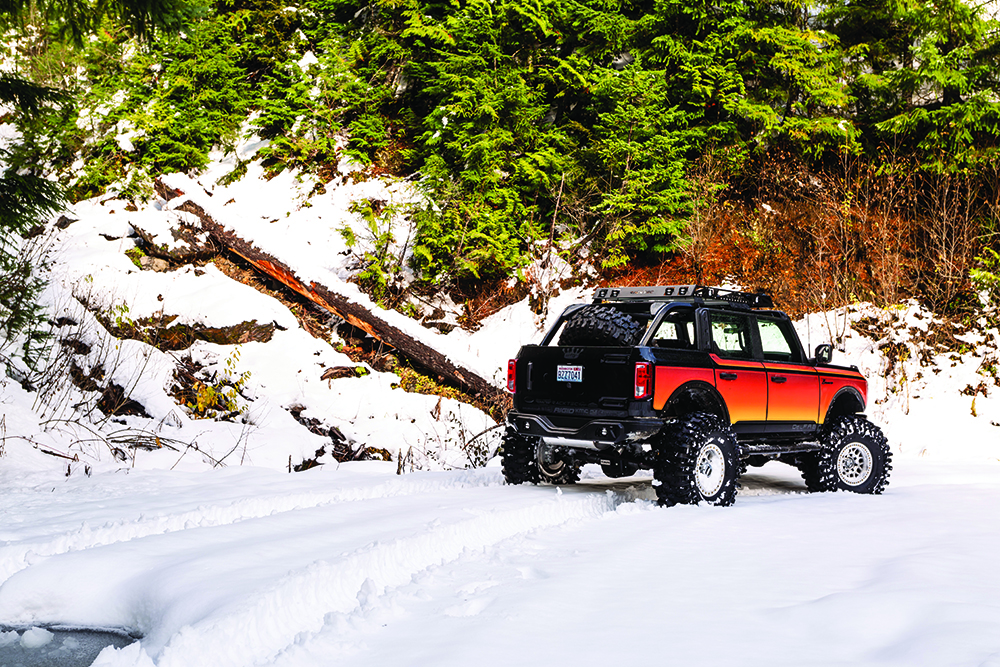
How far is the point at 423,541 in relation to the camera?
4711mm

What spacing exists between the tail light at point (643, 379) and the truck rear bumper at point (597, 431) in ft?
0.81

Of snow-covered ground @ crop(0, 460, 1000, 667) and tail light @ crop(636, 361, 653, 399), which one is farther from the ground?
tail light @ crop(636, 361, 653, 399)

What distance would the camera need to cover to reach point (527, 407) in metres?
7.10

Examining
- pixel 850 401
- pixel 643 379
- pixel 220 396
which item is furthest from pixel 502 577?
pixel 220 396

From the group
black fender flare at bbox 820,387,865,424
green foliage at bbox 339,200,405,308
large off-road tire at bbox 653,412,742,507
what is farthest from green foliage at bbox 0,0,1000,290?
large off-road tire at bbox 653,412,742,507

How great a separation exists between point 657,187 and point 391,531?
1191 cm

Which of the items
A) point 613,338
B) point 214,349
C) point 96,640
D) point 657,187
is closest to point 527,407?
point 613,338

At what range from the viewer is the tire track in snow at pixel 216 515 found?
15.2 feet

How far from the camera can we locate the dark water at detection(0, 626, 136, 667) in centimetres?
340

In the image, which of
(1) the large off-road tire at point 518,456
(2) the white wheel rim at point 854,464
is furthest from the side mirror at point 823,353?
(1) the large off-road tire at point 518,456

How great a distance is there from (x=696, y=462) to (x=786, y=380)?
1.82 meters

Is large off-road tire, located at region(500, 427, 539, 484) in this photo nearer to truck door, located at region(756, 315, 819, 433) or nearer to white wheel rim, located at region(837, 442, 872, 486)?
truck door, located at region(756, 315, 819, 433)

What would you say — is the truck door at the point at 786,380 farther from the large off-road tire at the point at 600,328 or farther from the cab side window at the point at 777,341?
the large off-road tire at the point at 600,328

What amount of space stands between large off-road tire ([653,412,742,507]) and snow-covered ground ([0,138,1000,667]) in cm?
20
